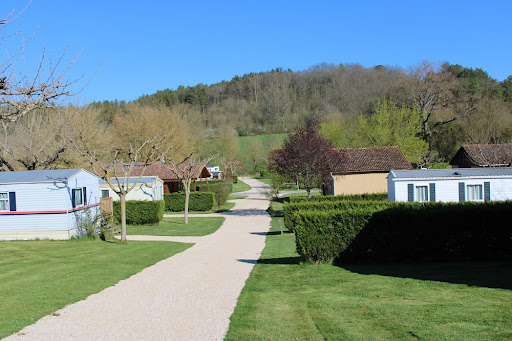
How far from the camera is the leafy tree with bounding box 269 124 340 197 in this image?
32750 mm

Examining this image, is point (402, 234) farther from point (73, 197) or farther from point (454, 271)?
point (73, 197)

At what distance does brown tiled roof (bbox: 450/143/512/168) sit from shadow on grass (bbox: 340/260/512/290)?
102 feet

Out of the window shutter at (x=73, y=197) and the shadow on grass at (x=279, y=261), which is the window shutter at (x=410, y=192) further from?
the window shutter at (x=73, y=197)

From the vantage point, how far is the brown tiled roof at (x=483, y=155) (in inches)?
1565

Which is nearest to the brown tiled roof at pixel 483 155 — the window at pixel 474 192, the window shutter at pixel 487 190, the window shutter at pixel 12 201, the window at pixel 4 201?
the window shutter at pixel 487 190

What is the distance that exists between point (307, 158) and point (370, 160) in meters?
7.06

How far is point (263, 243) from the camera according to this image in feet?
66.7

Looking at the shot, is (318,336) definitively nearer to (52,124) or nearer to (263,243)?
(263,243)

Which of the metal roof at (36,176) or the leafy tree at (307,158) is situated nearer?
the metal roof at (36,176)

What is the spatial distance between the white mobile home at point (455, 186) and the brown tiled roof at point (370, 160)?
7747mm

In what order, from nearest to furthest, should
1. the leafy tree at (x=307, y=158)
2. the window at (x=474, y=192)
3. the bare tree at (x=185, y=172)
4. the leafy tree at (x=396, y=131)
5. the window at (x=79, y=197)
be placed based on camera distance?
the window at (x=79, y=197) → the window at (x=474, y=192) → the bare tree at (x=185, y=172) → the leafy tree at (x=307, y=158) → the leafy tree at (x=396, y=131)

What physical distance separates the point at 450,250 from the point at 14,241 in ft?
55.3

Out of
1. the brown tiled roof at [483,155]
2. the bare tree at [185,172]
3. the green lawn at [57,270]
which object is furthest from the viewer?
the brown tiled roof at [483,155]

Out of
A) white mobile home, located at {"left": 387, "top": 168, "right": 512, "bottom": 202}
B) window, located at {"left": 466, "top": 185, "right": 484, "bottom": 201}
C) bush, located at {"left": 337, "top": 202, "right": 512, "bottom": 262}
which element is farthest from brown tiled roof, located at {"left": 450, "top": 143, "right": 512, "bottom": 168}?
bush, located at {"left": 337, "top": 202, "right": 512, "bottom": 262}
